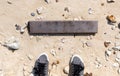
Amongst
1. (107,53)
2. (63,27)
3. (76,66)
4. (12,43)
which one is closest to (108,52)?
(107,53)

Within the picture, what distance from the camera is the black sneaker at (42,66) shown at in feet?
8.71

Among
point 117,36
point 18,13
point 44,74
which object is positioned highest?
point 18,13

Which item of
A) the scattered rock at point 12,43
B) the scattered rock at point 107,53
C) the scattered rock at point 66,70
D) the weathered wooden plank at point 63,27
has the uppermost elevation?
the weathered wooden plank at point 63,27

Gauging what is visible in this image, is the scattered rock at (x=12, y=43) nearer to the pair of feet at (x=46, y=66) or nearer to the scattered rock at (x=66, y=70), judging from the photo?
the pair of feet at (x=46, y=66)

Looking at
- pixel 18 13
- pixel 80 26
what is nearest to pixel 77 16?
pixel 80 26

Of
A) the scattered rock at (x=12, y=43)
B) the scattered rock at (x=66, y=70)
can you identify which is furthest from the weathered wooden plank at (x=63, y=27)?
the scattered rock at (x=66, y=70)

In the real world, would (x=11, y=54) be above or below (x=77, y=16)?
below

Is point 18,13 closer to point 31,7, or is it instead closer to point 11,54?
point 31,7

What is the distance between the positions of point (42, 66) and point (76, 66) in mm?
238

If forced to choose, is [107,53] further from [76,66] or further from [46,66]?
[46,66]

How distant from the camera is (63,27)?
270 centimetres

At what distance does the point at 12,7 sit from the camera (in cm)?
271

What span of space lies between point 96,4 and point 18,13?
1.84ft

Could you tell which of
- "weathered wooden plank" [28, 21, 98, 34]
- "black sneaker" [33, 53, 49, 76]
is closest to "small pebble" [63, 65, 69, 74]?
"black sneaker" [33, 53, 49, 76]
